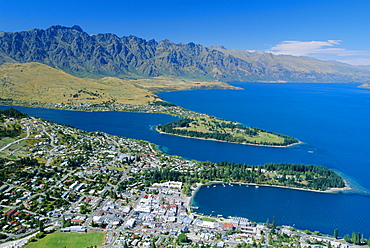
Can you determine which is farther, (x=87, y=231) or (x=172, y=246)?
(x=87, y=231)

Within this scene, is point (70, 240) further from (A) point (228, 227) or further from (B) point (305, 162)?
(B) point (305, 162)

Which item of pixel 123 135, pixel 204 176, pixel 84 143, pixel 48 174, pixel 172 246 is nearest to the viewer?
pixel 172 246

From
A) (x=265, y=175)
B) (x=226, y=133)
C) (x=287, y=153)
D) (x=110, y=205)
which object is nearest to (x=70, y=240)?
(x=110, y=205)

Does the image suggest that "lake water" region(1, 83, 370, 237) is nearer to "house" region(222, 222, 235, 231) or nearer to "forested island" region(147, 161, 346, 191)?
"forested island" region(147, 161, 346, 191)

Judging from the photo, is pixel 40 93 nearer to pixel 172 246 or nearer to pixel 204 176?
pixel 204 176

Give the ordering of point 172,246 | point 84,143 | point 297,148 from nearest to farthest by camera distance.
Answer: point 172,246 → point 84,143 → point 297,148

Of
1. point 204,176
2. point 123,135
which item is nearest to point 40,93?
point 123,135

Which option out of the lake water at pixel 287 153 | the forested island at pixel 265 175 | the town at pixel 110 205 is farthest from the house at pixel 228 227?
the forested island at pixel 265 175
